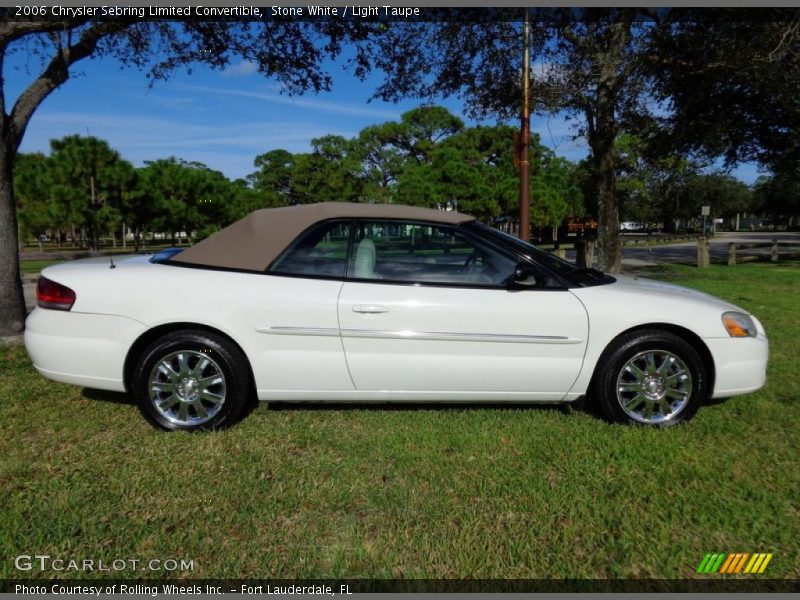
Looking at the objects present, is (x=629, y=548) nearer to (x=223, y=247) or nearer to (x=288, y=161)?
(x=223, y=247)

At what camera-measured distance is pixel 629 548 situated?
228 cm

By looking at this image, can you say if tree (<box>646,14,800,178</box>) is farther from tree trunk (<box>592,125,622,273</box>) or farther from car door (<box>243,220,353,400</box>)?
car door (<box>243,220,353,400</box>)

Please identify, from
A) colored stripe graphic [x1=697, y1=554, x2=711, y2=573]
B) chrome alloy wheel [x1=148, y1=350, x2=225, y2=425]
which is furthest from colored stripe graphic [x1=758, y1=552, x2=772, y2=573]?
chrome alloy wheel [x1=148, y1=350, x2=225, y2=425]

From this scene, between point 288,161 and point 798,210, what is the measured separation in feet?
206

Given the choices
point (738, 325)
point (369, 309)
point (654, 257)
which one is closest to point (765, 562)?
point (738, 325)

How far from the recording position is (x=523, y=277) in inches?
133

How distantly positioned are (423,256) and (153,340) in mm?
1887

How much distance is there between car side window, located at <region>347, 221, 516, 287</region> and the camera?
3.47 m

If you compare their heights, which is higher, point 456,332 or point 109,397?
point 456,332

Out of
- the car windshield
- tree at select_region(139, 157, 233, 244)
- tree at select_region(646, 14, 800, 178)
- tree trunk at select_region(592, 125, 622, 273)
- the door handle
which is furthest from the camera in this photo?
tree at select_region(139, 157, 233, 244)

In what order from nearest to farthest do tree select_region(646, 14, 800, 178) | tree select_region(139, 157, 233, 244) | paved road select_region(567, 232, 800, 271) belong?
tree select_region(646, 14, 800, 178) < paved road select_region(567, 232, 800, 271) < tree select_region(139, 157, 233, 244)

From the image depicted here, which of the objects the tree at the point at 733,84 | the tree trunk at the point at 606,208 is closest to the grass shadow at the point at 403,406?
the tree at the point at 733,84

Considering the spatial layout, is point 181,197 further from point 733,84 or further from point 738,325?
point 738,325

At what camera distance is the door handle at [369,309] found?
3.32 metres
